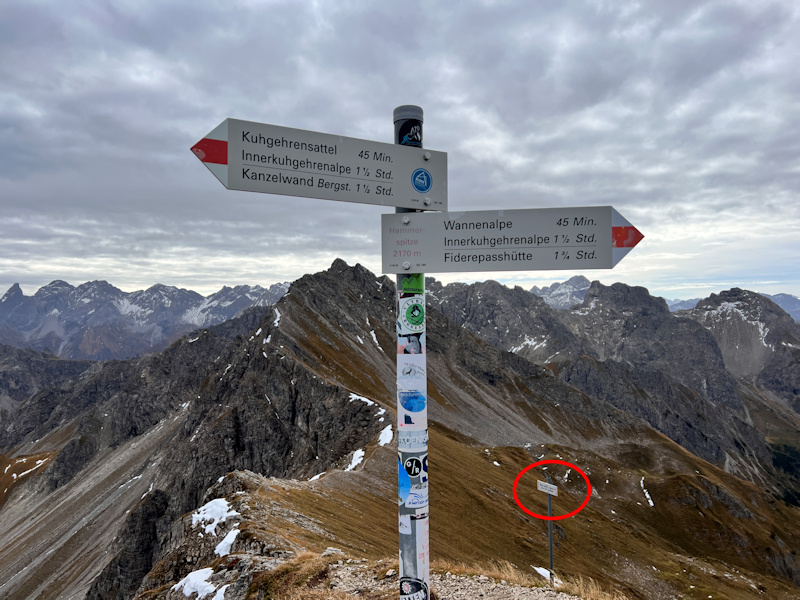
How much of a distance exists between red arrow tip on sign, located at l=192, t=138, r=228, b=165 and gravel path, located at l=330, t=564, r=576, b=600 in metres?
8.89

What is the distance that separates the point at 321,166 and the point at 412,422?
11.5ft

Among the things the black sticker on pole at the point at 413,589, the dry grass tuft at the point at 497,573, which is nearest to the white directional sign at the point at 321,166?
the black sticker on pole at the point at 413,589

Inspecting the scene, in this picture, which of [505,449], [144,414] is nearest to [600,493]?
[505,449]

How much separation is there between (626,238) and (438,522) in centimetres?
3004

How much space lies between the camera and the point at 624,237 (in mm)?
5590

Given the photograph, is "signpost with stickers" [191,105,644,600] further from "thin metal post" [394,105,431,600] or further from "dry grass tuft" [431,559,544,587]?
"dry grass tuft" [431,559,544,587]

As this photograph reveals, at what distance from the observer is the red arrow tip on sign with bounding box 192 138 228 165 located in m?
5.20

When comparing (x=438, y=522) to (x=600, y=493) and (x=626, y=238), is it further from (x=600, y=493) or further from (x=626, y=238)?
(x=600, y=493)

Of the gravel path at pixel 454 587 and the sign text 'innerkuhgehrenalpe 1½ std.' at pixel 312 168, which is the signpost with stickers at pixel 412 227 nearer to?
the sign text 'innerkuhgehrenalpe 1½ std.' at pixel 312 168

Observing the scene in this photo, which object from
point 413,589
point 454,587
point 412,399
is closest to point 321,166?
point 412,399

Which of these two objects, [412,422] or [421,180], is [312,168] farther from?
[412,422]

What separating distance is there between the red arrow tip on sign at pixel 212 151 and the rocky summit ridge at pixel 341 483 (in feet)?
31.0

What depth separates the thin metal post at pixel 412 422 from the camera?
5.60 meters

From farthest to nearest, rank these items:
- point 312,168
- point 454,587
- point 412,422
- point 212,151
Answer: point 454,587 < point 412,422 < point 312,168 < point 212,151
